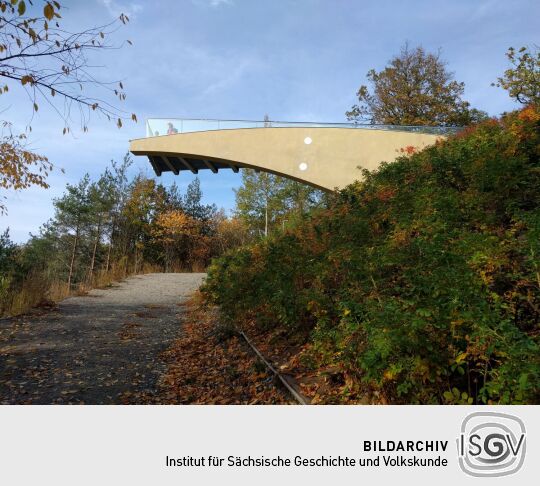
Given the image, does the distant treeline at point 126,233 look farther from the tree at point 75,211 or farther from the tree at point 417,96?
Answer: the tree at point 417,96

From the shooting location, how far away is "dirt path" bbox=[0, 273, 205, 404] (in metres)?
4.55

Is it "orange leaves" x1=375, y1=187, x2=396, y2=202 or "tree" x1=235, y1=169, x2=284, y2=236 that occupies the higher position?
"tree" x1=235, y1=169, x2=284, y2=236

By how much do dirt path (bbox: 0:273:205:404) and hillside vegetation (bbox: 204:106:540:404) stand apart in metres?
1.82

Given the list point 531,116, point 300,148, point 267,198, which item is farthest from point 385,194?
→ point 267,198

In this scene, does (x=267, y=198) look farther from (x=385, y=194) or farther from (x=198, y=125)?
(x=385, y=194)

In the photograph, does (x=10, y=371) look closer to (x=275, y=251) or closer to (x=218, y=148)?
(x=275, y=251)
